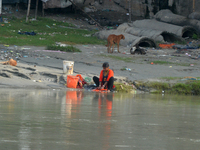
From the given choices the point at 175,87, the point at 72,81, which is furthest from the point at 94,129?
the point at 175,87

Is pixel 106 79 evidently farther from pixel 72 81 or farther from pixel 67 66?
pixel 67 66

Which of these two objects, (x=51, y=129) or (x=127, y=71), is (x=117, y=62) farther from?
(x=51, y=129)

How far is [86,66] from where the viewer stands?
14438 mm

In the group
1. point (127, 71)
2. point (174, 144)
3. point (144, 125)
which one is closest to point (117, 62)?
point (127, 71)

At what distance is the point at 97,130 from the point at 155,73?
983 cm

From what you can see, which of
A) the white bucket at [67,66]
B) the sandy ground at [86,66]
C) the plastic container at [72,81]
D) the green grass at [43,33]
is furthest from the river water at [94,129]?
the green grass at [43,33]

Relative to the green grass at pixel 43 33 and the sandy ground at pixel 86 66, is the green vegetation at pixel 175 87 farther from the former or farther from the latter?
the green grass at pixel 43 33

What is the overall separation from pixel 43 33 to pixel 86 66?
10.3 meters

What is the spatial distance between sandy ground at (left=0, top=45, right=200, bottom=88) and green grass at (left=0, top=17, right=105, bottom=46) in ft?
4.15

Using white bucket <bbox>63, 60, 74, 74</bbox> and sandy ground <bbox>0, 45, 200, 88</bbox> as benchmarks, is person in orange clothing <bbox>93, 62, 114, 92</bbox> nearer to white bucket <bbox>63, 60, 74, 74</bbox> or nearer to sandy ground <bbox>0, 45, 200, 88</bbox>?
sandy ground <bbox>0, 45, 200, 88</bbox>

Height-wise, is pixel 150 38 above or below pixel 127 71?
above

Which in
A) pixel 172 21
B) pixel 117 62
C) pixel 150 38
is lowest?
pixel 117 62

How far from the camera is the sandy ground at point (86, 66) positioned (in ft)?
35.9

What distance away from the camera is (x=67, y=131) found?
3.95 m
